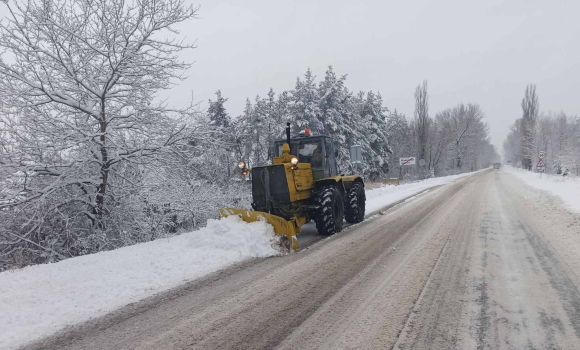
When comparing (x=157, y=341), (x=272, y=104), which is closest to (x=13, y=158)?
(x=157, y=341)

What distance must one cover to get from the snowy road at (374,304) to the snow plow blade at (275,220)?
41 cm

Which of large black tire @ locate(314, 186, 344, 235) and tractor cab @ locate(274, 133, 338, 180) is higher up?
tractor cab @ locate(274, 133, 338, 180)

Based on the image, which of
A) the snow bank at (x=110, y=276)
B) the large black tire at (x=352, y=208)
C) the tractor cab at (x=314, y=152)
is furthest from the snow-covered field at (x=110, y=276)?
the large black tire at (x=352, y=208)

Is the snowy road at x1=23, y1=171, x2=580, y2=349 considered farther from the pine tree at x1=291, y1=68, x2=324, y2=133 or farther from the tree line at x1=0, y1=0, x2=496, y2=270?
the pine tree at x1=291, y1=68, x2=324, y2=133

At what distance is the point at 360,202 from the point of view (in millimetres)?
10500

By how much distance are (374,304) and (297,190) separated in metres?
4.40

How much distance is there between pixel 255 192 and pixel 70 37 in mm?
5070

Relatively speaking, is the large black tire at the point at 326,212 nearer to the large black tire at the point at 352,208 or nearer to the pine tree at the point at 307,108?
the large black tire at the point at 352,208

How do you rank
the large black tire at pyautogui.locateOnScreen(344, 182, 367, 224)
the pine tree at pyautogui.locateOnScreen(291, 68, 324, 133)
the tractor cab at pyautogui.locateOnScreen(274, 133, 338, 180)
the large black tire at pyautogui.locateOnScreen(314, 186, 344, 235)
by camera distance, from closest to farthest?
the large black tire at pyautogui.locateOnScreen(314, 186, 344, 235), the tractor cab at pyautogui.locateOnScreen(274, 133, 338, 180), the large black tire at pyautogui.locateOnScreen(344, 182, 367, 224), the pine tree at pyautogui.locateOnScreen(291, 68, 324, 133)

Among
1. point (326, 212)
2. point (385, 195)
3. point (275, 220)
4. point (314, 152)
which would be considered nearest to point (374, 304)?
point (275, 220)

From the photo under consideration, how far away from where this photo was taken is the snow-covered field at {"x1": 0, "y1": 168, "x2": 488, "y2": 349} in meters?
3.66

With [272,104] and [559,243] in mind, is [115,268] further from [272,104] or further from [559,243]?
[272,104]

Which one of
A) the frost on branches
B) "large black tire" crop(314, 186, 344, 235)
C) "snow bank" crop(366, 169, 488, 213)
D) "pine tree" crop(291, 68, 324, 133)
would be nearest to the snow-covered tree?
the frost on branches

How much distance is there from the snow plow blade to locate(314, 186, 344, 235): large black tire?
1063 millimetres
